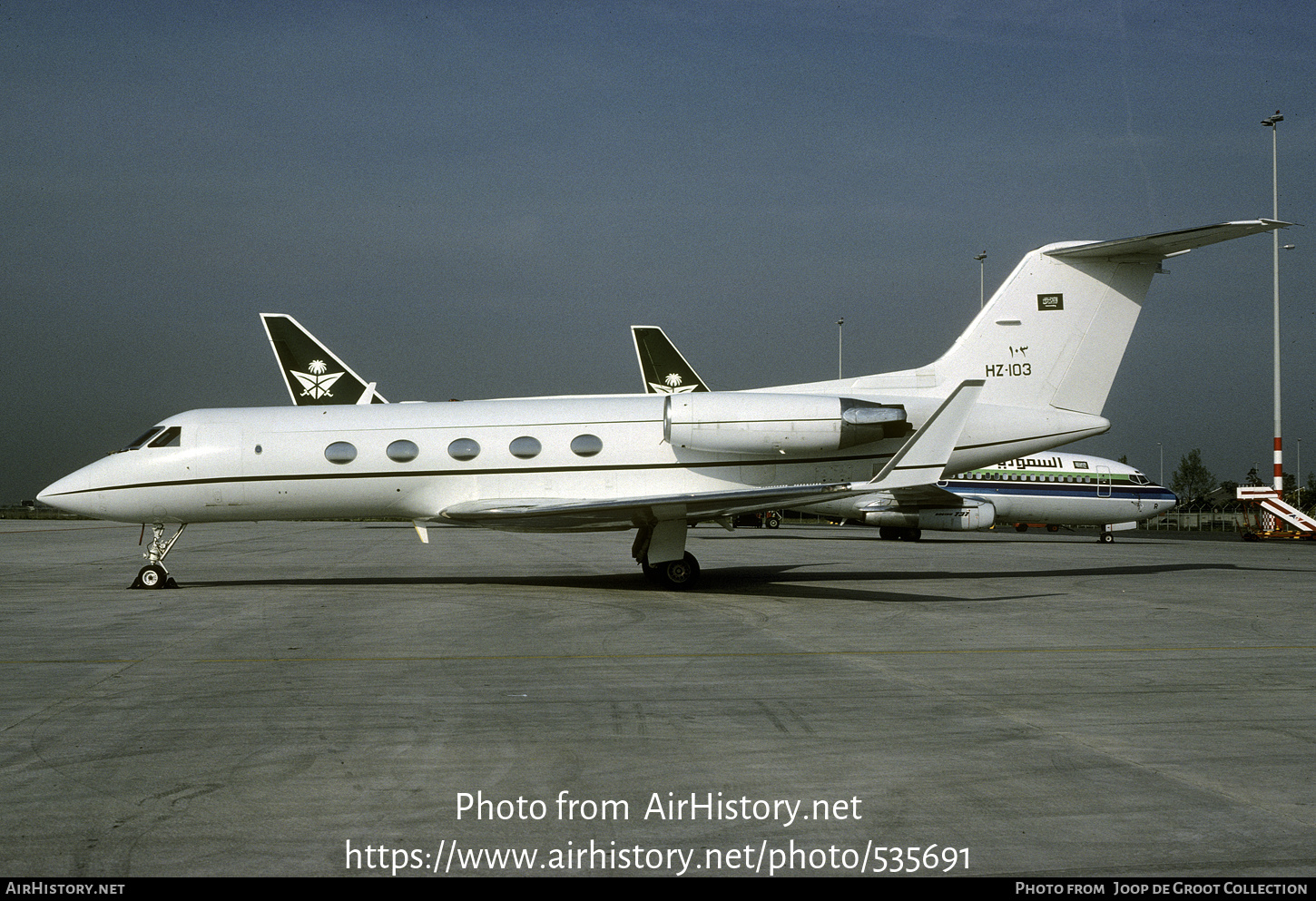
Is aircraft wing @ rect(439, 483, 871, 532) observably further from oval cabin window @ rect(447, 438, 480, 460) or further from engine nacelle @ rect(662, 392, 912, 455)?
engine nacelle @ rect(662, 392, 912, 455)

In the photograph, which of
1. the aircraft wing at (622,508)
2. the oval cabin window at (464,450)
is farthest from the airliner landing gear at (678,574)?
the oval cabin window at (464,450)

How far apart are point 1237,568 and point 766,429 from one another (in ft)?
37.2

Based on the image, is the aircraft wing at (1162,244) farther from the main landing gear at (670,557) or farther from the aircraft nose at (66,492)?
the aircraft nose at (66,492)

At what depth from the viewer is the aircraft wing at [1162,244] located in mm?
15141

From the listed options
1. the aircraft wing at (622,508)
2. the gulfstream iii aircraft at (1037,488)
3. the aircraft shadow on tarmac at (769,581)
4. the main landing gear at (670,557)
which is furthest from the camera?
the gulfstream iii aircraft at (1037,488)

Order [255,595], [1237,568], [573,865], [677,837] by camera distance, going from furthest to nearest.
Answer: [1237,568] < [255,595] < [677,837] < [573,865]

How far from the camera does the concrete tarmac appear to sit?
4223mm

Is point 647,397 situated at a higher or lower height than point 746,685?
higher

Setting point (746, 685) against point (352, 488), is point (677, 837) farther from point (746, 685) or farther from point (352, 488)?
point (352, 488)

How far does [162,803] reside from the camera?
4.80 meters

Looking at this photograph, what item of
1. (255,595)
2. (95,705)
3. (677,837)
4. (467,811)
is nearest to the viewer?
(677,837)

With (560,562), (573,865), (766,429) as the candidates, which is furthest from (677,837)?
(560,562)

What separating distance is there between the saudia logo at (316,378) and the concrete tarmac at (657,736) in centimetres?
1444

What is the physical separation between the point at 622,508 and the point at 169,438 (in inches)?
291
